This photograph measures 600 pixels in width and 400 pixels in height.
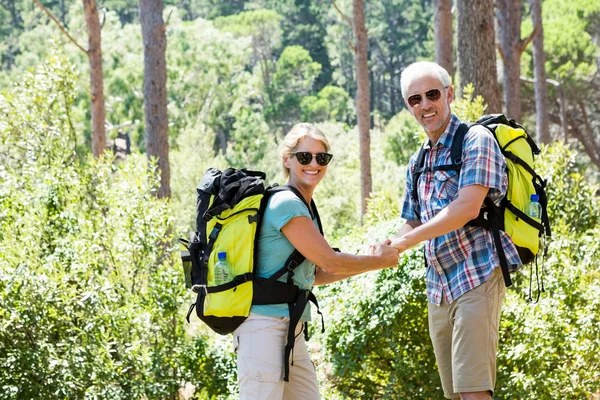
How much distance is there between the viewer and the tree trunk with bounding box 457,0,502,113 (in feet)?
25.3

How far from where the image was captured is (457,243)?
3.46m

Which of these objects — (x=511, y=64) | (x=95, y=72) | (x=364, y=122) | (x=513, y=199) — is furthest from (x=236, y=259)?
(x=364, y=122)

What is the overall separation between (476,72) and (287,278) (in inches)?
196

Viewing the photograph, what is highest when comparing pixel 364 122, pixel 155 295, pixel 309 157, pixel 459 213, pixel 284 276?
pixel 364 122

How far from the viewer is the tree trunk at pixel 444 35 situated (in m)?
12.4

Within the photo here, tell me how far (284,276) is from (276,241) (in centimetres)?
13

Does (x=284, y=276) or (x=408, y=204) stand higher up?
(x=408, y=204)

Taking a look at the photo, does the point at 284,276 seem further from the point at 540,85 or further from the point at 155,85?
the point at 540,85

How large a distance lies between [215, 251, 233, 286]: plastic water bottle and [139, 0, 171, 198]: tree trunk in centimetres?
718

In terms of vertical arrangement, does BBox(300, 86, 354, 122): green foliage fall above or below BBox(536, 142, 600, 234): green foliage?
above

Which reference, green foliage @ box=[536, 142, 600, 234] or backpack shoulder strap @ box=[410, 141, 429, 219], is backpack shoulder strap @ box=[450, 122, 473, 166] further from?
green foliage @ box=[536, 142, 600, 234]

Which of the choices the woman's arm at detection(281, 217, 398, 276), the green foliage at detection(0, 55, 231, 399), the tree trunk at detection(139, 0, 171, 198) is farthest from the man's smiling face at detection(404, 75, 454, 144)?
the tree trunk at detection(139, 0, 171, 198)

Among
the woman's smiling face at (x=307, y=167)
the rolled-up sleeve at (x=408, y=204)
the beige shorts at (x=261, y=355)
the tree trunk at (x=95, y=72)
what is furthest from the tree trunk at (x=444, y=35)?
the beige shorts at (x=261, y=355)

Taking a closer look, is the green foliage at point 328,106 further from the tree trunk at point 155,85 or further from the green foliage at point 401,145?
the tree trunk at point 155,85
